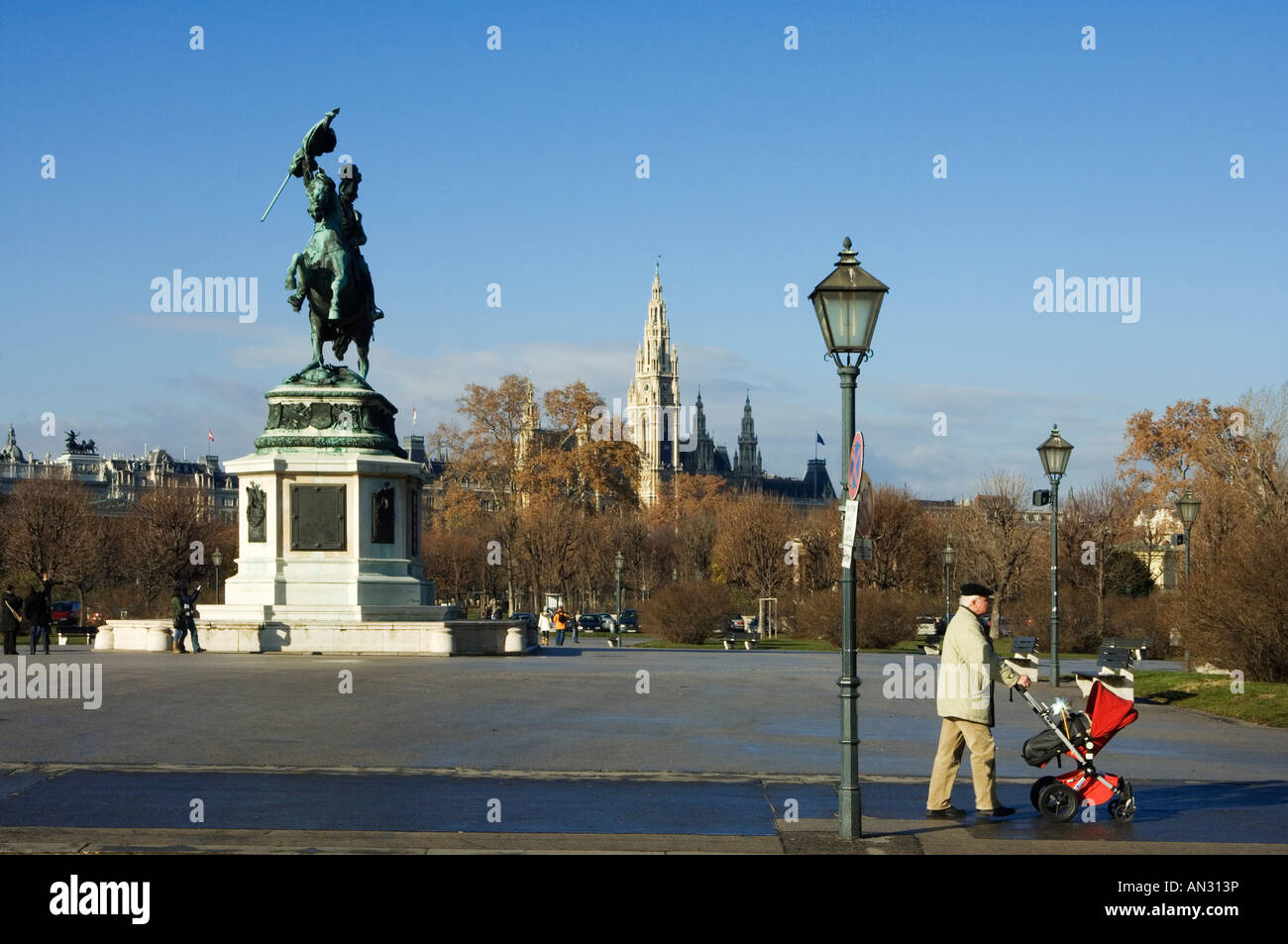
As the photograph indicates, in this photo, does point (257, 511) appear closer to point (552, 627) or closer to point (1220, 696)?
point (1220, 696)

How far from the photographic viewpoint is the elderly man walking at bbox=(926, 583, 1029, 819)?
12148 mm

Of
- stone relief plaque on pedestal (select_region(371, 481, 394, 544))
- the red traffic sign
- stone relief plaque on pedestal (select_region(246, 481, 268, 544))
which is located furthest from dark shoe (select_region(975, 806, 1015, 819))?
stone relief plaque on pedestal (select_region(246, 481, 268, 544))

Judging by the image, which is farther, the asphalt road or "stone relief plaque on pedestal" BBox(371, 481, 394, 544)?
"stone relief plaque on pedestal" BBox(371, 481, 394, 544)

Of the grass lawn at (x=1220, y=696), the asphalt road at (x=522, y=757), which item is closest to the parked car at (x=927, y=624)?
the grass lawn at (x=1220, y=696)

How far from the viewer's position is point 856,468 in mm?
11797

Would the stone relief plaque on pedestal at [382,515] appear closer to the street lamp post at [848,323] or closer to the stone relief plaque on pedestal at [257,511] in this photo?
the stone relief plaque on pedestal at [257,511]

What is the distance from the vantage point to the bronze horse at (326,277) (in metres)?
36.7

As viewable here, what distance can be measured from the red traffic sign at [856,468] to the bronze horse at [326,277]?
26.2 metres

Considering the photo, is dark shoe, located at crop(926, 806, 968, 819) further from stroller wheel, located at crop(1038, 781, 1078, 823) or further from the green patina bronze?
the green patina bronze

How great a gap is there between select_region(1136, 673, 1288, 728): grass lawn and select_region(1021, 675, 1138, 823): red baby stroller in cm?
1079

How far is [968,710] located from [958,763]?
1.67ft

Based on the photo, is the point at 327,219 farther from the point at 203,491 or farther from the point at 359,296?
Result: the point at 203,491
